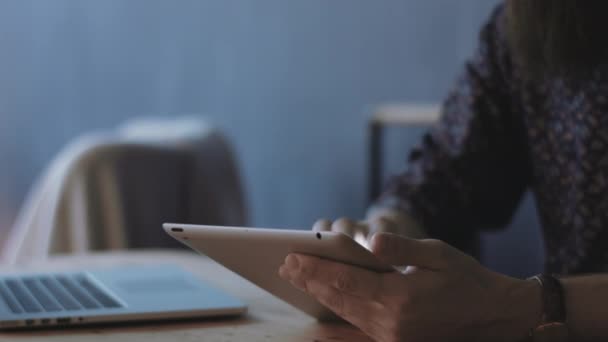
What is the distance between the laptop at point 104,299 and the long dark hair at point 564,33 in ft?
1.71

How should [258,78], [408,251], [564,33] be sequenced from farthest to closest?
[258,78]
[564,33]
[408,251]

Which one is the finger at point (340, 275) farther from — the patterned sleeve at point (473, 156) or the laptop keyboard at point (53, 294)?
the patterned sleeve at point (473, 156)

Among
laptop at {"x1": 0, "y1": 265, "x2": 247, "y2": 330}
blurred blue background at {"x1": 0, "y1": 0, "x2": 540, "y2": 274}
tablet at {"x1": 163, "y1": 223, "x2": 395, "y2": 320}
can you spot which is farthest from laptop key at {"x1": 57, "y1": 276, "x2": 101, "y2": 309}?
blurred blue background at {"x1": 0, "y1": 0, "x2": 540, "y2": 274}

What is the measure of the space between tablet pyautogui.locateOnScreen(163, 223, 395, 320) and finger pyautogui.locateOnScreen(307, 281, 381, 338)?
3cm

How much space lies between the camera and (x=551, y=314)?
76 centimetres

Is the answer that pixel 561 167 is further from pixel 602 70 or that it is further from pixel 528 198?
pixel 528 198

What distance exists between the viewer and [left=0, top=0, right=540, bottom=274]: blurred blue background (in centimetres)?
188

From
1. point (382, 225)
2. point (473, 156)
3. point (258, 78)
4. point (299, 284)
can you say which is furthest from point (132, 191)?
point (299, 284)

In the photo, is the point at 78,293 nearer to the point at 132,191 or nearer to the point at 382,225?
the point at 382,225

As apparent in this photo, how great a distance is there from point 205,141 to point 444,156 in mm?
960

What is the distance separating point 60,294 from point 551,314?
1.56ft

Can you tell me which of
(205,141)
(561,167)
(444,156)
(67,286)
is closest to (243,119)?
(205,141)

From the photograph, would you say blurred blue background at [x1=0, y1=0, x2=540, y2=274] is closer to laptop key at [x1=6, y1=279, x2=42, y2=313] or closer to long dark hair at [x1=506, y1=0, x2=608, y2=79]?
long dark hair at [x1=506, y1=0, x2=608, y2=79]

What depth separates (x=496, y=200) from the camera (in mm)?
1267
